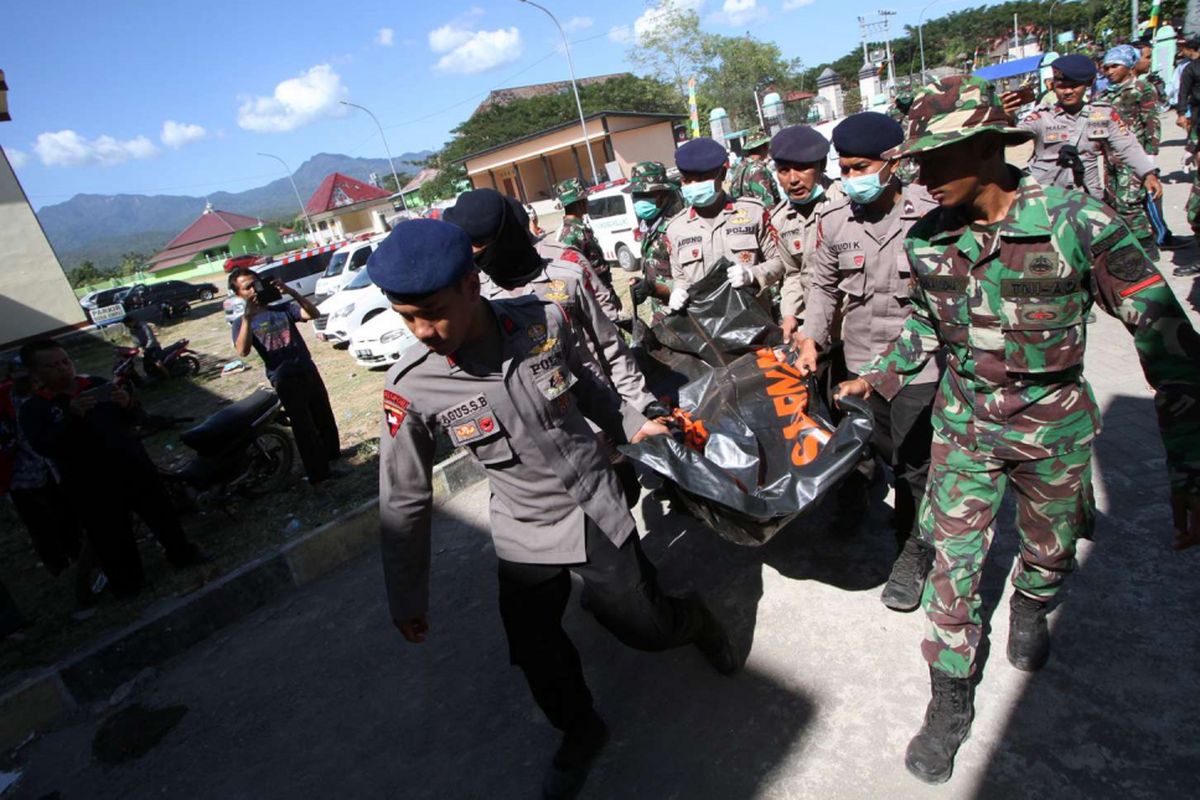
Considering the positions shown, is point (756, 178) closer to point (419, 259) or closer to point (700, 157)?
point (700, 157)

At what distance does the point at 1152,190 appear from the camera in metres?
5.12

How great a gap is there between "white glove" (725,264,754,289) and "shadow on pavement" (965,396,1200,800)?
1.67 meters

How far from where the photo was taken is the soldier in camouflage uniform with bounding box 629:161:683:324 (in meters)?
4.37

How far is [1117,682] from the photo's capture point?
2.21 metres

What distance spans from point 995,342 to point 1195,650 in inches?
52.1

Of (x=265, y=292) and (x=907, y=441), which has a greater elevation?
(x=265, y=292)

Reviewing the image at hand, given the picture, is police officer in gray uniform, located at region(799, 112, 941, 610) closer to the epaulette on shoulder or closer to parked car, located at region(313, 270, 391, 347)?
the epaulette on shoulder

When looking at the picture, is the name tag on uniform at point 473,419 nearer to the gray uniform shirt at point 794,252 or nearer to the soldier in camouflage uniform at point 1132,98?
the gray uniform shirt at point 794,252

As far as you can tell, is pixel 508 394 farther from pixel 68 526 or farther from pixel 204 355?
pixel 204 355

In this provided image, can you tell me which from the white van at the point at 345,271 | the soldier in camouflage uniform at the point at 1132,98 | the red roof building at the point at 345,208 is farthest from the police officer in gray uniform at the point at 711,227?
the red roof building at the point at 345,208

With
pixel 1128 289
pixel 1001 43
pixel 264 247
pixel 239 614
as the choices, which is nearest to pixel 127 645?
pixel 239 614

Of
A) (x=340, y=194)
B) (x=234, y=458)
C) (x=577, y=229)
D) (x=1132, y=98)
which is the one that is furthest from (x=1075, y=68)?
(x=340, y=194)

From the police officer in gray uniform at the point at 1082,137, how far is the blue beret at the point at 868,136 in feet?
9.17

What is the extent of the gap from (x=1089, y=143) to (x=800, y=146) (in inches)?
126
